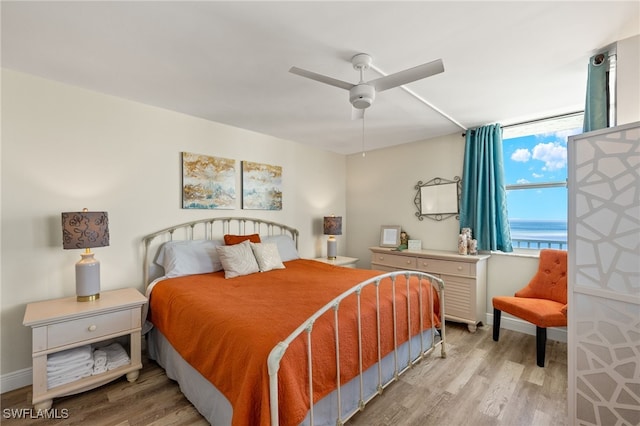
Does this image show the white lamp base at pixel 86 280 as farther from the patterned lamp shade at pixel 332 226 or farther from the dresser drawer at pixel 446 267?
the dresser drawer at pixel 446 267

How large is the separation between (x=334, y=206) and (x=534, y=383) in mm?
3449

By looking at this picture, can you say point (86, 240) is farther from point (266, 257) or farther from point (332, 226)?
point (332, 226)

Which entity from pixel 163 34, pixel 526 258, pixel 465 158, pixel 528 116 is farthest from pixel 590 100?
pixel 163 34

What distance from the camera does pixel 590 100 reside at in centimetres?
208

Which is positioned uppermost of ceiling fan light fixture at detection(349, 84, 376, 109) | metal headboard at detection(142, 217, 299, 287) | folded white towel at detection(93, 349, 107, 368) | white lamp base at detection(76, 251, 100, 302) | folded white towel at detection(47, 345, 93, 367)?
ceiling fan light fixture at detection(349, 84, 376, 109)

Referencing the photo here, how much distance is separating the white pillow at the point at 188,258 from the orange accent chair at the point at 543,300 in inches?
122

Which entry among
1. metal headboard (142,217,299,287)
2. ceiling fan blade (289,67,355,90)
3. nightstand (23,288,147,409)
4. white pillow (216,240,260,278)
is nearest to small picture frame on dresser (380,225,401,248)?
metal headboard (142,217,299,287)

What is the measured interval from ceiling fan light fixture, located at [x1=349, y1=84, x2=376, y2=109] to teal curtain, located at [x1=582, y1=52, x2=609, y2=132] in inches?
64.4

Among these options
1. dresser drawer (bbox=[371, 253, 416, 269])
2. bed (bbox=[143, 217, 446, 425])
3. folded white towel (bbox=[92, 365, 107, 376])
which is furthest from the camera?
dresser drawer (bbox=[371, 253, 416, 269])

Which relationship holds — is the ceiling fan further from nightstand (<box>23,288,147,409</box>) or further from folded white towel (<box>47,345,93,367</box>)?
folded white towel (<box>47,345,93,367</box>)

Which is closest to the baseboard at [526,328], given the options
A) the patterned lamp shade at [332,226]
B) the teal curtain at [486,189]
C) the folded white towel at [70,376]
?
the teal curtain at [486,189]

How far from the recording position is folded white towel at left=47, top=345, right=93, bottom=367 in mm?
2016

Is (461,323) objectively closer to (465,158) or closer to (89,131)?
(465,158)

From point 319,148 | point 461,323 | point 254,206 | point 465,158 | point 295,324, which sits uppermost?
point 319,148
